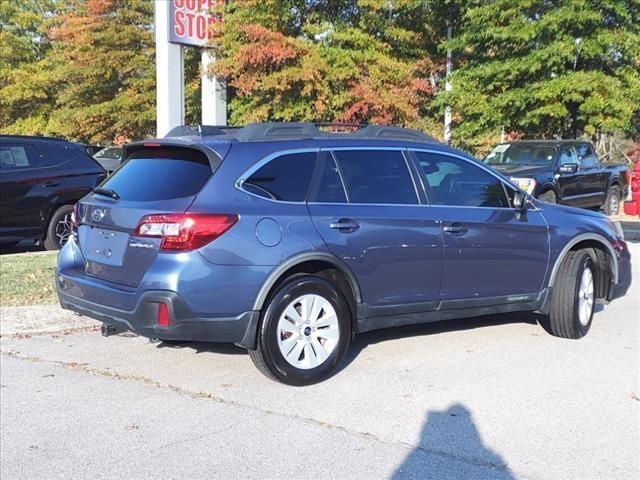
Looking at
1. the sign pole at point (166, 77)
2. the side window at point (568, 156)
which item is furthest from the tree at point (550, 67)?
the sign pole at point (166, 77)

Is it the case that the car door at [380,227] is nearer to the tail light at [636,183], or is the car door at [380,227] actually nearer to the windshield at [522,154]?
the tail light at [636,183]

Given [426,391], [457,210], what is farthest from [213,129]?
[426,391]

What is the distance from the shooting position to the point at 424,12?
64.3 ft

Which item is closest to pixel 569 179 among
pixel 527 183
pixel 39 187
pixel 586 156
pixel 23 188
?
pixel 586 156

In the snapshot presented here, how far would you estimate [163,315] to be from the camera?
443cm

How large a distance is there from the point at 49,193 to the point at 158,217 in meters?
6.24

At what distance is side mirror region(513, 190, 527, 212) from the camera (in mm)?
5879

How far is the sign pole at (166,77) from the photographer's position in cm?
1453

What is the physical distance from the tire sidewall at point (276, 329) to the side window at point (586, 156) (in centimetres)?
1124

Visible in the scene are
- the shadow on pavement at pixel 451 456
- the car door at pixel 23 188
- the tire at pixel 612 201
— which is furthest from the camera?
the tire at pixel 612 201

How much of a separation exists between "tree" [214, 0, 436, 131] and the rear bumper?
1240 centimetres

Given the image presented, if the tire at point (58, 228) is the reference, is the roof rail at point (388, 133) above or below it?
above

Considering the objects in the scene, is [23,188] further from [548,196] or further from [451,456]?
[548,196]

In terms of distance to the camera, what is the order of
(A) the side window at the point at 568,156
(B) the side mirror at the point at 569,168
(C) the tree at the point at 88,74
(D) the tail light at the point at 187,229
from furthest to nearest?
(C) the tree at the point at 88,74 < (A) the side window at the point at 568,156 < (B) the side mirror at the point at 569,168 < (D) the tail light at the point at 187,229
